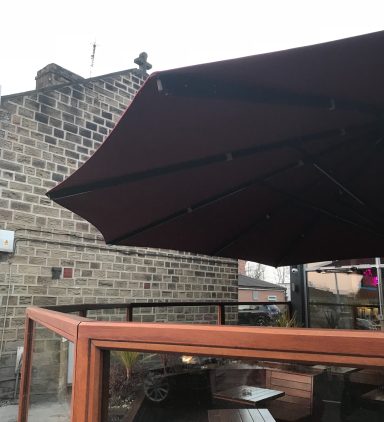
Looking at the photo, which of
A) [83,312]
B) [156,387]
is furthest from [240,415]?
[83,312]

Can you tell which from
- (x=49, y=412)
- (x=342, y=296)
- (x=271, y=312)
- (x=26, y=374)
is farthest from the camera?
(x=342, y=296)

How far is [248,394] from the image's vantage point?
2092 millimetres

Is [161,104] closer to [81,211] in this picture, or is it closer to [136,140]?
[136,140]

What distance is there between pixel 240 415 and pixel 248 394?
0.14 meters

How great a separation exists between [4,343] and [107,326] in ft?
15.0

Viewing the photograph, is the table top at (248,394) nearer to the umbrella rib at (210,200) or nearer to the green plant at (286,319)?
the umbrella rib at (210,200)

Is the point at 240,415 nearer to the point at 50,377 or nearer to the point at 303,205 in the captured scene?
the point at 50,377

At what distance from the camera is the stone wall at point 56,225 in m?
5.38

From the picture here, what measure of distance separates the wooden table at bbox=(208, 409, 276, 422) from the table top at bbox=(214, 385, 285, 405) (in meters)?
0.05

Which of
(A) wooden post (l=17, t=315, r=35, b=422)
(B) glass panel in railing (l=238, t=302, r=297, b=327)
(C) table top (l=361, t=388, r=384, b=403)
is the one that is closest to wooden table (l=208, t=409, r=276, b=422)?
(C) table top (l=361, t=388, r=384, b=403)

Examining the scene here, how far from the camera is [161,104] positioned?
62.8 inches

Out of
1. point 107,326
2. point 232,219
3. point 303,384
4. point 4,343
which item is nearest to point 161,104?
point 107,326

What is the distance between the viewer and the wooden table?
75.7 inches

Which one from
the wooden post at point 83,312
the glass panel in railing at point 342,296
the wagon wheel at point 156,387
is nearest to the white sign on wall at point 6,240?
the wooden post at point 83,312
